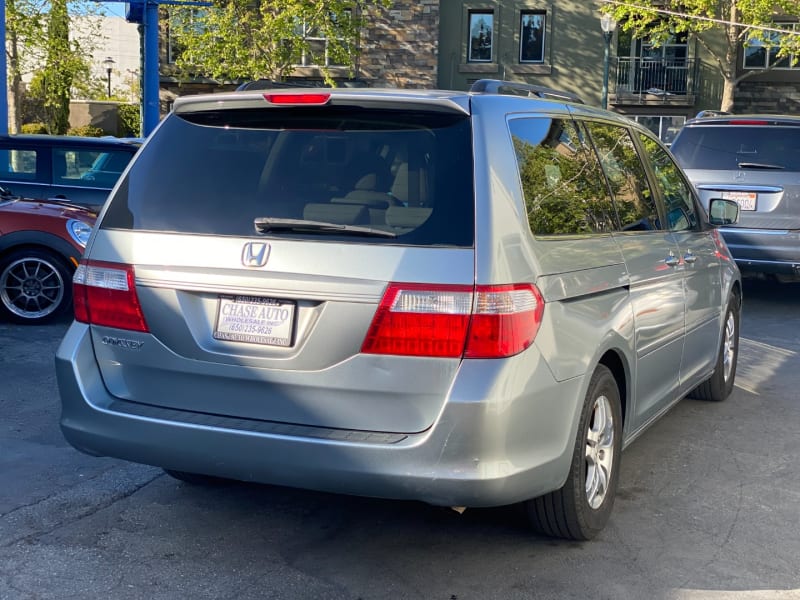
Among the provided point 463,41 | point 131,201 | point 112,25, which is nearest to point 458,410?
point 131,201

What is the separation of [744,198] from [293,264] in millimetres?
7711

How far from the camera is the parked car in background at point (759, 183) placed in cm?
1020

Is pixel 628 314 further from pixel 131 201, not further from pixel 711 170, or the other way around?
pixel 711 170

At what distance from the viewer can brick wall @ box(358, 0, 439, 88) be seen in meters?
38.2

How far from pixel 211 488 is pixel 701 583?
2227 millimetres

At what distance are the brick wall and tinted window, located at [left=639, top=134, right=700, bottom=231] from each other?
32.8 meters

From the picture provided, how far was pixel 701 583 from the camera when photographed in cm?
395

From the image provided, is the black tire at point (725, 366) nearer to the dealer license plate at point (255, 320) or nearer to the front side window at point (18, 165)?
the dealer license plate at point (255, 320)

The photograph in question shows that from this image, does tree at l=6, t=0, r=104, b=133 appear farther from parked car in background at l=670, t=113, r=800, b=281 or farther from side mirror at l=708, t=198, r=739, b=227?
side mirror at l=708, t=198, r=739, b=227

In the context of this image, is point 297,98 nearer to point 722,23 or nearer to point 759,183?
point 759,183

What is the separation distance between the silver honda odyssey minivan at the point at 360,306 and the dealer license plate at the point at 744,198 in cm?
646

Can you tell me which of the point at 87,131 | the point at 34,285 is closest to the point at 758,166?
the point at 34,285

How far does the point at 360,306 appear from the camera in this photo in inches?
141

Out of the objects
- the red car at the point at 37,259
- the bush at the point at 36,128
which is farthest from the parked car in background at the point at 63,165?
the bush at the point at 36,128
